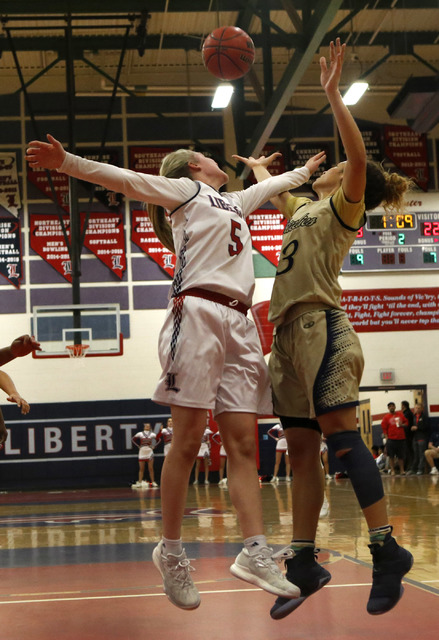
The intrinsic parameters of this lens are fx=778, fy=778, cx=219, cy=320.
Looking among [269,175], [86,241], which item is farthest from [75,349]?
[269,175]

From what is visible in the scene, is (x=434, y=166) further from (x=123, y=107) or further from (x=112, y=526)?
(x=112, y=526)

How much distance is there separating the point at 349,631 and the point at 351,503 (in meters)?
7.89

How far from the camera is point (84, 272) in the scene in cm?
2056

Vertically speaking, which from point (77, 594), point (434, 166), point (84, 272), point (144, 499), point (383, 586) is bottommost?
point (144, 499)

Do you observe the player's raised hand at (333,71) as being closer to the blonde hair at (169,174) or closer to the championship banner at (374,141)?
the blonde hair at (169,174)

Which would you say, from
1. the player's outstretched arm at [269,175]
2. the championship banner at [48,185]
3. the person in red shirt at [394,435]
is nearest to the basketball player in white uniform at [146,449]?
the person in red shirt at [394,435]

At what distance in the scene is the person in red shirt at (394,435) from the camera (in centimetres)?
1927

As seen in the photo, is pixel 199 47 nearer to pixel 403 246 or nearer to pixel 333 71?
pixel 403 246

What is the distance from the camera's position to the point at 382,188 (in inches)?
158

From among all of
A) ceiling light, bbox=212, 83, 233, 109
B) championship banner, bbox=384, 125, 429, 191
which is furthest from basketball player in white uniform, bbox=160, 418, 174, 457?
championship banner, bbox=384, 125, 429, 191

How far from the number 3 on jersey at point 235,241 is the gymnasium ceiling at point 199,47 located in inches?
382

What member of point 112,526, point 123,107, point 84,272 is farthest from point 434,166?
point 112,526

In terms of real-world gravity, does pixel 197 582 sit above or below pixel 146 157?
below

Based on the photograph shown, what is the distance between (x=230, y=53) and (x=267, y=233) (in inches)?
416
